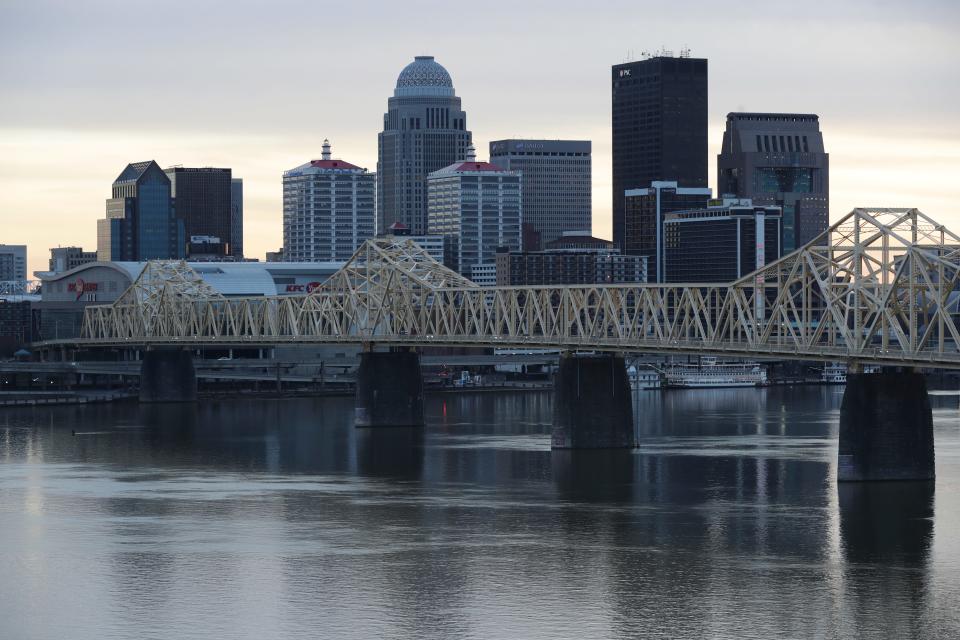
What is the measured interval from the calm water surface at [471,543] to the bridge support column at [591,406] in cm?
238

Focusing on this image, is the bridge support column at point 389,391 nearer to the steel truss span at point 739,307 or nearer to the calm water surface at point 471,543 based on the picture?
the steel truss span at point 739,307

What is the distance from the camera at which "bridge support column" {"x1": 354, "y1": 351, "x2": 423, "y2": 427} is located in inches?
6614

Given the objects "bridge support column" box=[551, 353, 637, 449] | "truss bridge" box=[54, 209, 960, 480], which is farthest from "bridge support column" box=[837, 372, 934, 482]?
"bridge support column" box=[551, 353, 637, 449]

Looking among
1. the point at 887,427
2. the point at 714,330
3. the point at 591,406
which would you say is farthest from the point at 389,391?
the point at 887,427

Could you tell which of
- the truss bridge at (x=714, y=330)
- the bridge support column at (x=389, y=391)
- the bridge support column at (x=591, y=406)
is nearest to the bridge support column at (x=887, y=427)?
the truss bridge at (x=714, y=330)

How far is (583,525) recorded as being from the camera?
99.1 metres

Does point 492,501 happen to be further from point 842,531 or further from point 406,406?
point 406,406

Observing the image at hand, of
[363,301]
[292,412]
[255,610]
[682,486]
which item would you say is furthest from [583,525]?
[292,412]

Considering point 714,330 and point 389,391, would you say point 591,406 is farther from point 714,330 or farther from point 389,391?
point 389,391

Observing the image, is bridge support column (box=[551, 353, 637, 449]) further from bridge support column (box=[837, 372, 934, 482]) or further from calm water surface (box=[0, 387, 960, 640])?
bridge support column (box=[837, 372, 934, 482])

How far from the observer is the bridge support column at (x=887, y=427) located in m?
110

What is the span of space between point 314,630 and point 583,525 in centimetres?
2910

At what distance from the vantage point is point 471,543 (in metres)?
92.5

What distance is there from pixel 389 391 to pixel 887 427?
219ft
